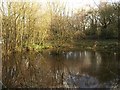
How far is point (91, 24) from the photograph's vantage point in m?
22.6

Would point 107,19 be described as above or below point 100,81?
above

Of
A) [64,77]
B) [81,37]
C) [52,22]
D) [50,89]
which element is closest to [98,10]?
[81,37]

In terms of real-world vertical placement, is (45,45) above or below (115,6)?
below

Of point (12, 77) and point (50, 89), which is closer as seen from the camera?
point (12, 77)

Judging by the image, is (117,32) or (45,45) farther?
(117,32)

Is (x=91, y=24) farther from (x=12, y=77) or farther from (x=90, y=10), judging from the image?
(x=12, y=77)

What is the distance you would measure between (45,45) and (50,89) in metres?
12.5

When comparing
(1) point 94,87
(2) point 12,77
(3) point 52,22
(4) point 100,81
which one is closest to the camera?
(2) point 12,77

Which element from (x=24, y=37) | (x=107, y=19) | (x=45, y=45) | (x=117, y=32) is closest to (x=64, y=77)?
(x=24, y=37)

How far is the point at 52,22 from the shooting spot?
60.6 ft

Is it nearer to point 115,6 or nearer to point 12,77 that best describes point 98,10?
point 115,6

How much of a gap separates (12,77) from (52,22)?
12.9 meters

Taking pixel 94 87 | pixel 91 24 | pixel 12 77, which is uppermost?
pixel 91 24

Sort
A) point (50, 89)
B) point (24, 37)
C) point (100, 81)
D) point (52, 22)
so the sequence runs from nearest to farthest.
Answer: point (50, 89)
point (100, 81)
point (24, 37)
point (52, 22)
